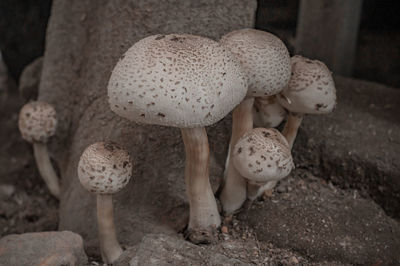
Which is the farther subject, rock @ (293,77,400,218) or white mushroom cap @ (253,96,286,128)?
rock @ (293,77,400,218)

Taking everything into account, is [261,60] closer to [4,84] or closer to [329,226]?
[329,226]

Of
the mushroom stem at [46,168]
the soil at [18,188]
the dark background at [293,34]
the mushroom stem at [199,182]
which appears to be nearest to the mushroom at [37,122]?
the mushroom stem at [46,168]

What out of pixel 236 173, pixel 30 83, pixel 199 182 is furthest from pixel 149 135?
pixel 30 83

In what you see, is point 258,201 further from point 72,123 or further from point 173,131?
point 72,123

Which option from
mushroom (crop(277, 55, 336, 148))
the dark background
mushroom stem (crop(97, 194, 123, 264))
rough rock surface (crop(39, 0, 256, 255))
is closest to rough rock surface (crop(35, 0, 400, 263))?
rough rock surface (crop(39, 0, 256, 255))

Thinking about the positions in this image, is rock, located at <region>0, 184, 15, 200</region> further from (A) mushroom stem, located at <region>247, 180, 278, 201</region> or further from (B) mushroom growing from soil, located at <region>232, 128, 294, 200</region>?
(B) mushroom growing from soil, located at <region>232, 128, 294, 200</region>

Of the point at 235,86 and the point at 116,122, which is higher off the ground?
the point at 235,86

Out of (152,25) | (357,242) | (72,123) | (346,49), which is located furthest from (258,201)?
(346,49)
